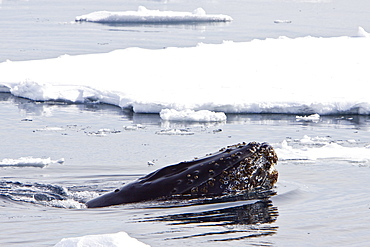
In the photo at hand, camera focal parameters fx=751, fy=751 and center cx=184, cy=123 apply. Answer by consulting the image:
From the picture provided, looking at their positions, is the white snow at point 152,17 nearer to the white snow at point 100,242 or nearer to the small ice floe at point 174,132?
the small ice floe at point 174,132

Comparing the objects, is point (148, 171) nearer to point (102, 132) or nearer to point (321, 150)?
point (321, 150)


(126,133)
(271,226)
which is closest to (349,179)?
(271,226)

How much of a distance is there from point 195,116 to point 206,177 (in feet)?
21.5

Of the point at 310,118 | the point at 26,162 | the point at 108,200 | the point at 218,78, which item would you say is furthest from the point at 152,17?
the point at 108,200

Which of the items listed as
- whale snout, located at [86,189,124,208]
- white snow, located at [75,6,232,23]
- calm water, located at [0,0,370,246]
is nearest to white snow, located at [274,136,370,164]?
calm water, located at [0,0,370,246]

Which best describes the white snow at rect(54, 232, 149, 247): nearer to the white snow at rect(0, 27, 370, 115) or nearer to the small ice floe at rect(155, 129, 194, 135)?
the small ice floe at rect(155, 129, 194, 135)

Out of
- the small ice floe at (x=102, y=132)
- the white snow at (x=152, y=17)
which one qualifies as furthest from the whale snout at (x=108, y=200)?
the white snow at (x=152, y=17)

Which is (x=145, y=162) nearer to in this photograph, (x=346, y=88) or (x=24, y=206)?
(x=24, y=206)

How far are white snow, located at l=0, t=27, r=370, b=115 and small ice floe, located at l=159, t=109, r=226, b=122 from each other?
0.55 metres

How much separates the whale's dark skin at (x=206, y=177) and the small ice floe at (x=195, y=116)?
625 cm

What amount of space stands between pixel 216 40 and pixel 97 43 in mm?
4109

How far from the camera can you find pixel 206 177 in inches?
268

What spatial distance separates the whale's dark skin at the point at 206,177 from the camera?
267 inches

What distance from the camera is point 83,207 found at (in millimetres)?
7168
